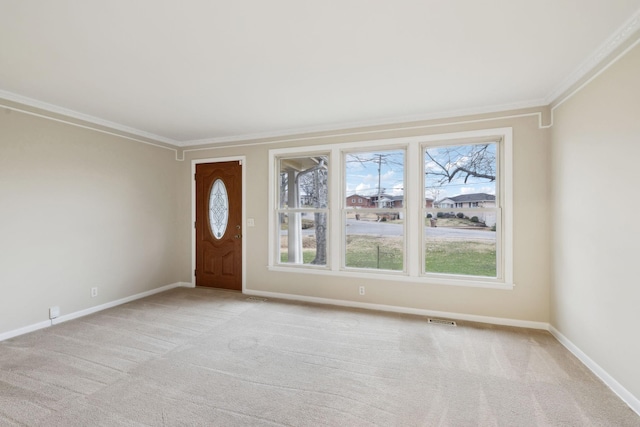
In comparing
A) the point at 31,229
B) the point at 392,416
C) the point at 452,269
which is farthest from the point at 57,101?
the point at 452,269

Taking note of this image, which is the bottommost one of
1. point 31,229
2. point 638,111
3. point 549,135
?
point 31,229

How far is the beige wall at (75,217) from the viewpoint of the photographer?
10.1 feet

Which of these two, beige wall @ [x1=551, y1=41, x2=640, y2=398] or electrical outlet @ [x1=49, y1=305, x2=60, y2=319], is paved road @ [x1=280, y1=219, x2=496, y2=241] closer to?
beige wall @ [x1=551, y1=41, x2=640, y2=398]

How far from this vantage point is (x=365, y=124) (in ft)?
13.0

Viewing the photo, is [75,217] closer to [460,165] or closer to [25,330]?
[25,330]

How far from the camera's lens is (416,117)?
370 centimetres

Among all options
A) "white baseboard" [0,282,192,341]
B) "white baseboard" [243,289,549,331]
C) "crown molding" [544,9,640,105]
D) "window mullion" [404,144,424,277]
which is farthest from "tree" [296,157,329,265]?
"crown molding" [544,9,640,105]

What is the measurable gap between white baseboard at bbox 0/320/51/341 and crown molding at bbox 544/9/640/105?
19.4 ft

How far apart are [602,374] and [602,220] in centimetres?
123

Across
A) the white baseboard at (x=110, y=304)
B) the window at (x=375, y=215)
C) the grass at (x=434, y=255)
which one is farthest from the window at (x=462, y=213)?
the white baseboard at (x=110, y=304)

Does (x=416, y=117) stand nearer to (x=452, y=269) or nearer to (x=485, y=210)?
(x=485, y=210)

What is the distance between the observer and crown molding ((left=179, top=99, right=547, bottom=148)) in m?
3.33

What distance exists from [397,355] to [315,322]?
3.65 feet

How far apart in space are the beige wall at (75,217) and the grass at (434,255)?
3206mm
